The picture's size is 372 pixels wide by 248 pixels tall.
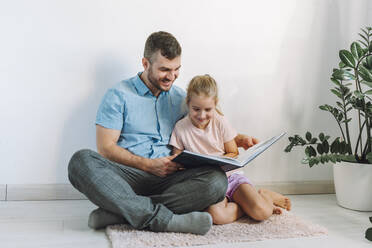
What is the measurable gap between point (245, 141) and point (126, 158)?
1.88ft

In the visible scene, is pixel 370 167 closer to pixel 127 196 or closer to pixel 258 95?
pixel 258 95

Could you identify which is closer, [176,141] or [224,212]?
[224,212]

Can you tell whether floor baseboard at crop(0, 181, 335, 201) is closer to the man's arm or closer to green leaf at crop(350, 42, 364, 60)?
the man's arm

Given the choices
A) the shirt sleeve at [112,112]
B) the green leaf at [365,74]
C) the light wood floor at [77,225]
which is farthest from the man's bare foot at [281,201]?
the shirt sleeve at [112,112]

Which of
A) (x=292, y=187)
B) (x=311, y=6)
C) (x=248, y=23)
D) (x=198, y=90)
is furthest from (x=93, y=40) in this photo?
(x=292, y=187)

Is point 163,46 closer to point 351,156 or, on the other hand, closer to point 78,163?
point 78,163

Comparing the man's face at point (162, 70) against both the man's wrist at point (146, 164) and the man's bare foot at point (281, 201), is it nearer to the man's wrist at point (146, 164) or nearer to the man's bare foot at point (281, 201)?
the man's wrist at point (146, 164)

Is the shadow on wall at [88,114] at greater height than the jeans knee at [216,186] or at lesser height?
greater

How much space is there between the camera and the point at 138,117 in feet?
6.44

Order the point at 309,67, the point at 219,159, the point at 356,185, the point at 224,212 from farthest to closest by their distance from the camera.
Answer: the point at 309,67, the point at 356,185, the point at 224,212, the point at 219,159

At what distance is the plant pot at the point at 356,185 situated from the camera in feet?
6.98

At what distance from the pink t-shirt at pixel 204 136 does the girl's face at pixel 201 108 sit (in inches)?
2.1

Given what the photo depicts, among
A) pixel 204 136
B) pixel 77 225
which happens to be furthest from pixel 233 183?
pixel 77 225

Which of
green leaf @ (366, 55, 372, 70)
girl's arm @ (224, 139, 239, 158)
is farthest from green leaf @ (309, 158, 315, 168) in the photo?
green leaf @ (366, 55, 372, 70)
